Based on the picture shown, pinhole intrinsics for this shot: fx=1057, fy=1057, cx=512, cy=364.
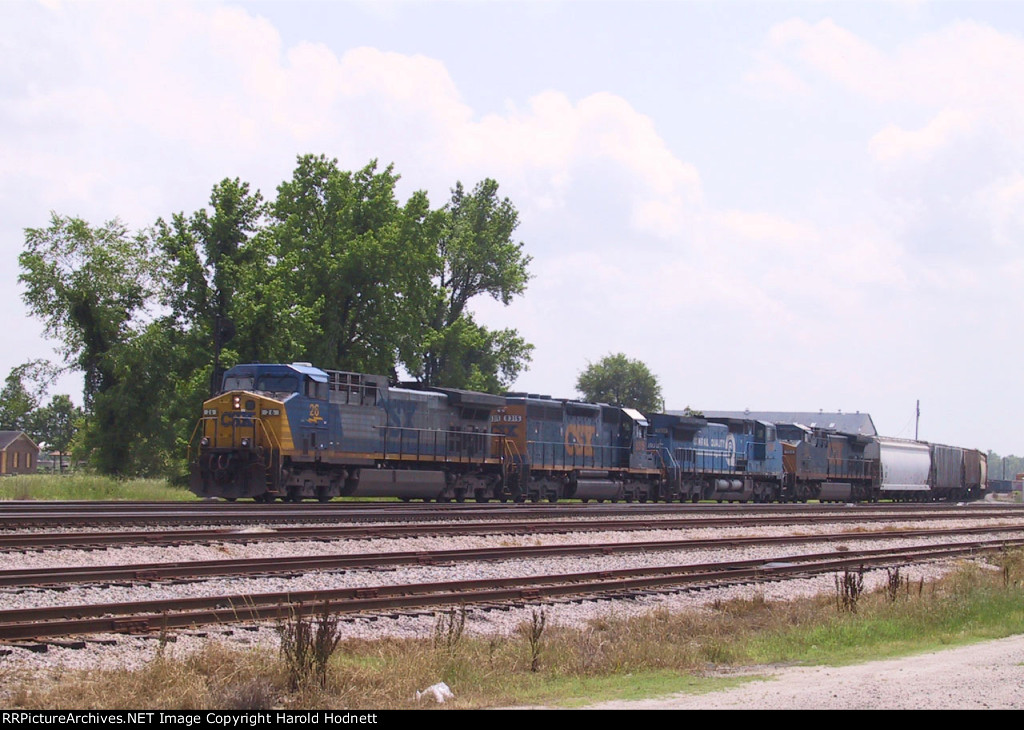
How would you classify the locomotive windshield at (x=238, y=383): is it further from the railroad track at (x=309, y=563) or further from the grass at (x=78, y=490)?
the railroad track at (x=309, y=563)

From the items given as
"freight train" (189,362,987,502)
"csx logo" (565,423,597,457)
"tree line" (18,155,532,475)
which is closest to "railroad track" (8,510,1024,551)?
"freight train" (189,362,987,502)

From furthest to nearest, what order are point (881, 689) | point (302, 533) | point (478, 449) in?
point (478, 449) < point (302, 533) < point (881, 689)

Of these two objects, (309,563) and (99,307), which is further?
(99,307)

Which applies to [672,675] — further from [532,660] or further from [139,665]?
[139,665]

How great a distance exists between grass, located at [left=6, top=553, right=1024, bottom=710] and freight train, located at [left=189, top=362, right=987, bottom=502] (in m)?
14.3

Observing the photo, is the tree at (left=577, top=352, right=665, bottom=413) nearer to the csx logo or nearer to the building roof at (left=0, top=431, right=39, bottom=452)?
the building roof at (left=0, top=431, right=39, bottom=452)

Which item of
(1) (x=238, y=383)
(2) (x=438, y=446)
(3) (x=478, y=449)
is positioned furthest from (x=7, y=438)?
(1) (x=238, y=383)

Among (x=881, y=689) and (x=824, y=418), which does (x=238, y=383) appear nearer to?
(x=881, y=689)

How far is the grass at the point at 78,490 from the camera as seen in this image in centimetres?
2855

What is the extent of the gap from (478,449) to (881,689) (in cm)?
2344

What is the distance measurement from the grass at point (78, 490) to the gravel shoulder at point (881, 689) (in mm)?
23367

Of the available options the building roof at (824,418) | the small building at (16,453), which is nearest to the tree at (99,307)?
the small building at (16,453)

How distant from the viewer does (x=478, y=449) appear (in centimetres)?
3083

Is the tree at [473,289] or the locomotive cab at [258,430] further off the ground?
the tree at [473,289]
